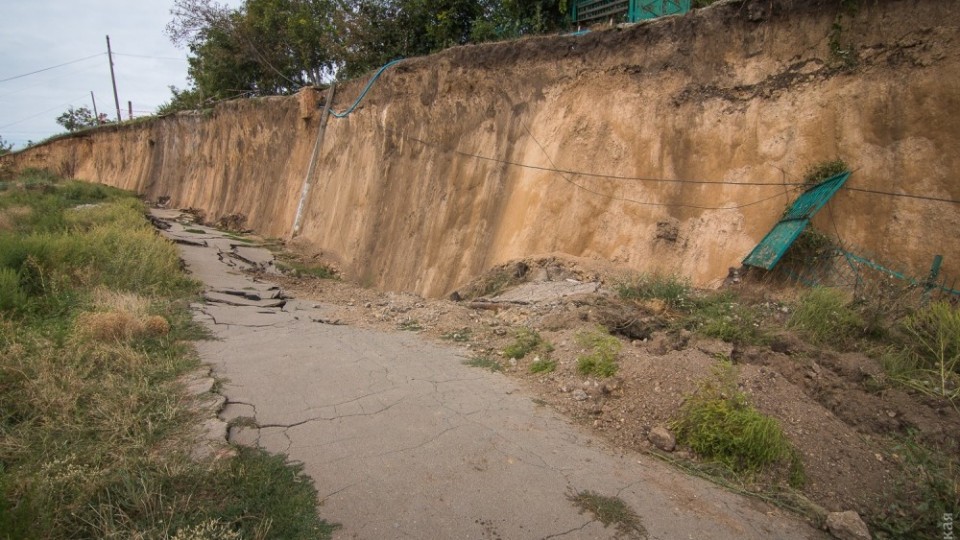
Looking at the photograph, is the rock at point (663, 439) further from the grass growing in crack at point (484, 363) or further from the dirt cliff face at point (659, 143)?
the dirt cliff face at point (659, 143)

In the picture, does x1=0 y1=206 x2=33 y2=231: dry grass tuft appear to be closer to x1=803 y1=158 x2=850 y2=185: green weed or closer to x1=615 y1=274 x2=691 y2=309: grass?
x1=615 y1=274 x2=691 y2=309: grass

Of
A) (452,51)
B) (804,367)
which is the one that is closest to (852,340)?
(804,367)

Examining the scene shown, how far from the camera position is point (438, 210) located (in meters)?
12.2

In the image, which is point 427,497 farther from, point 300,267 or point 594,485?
point 300,267

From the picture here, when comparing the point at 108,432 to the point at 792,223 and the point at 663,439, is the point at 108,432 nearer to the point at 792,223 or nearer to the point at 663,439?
the point at 663,439

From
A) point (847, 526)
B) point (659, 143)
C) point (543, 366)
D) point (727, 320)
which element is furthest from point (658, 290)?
point (847, 526)

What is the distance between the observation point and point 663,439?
412 centimetres

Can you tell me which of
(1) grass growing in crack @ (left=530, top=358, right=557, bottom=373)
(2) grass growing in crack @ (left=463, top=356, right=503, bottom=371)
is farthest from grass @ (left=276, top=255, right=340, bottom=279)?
(1) grass growing in crack @ (left=530, top=358, right=557, bottom=373)

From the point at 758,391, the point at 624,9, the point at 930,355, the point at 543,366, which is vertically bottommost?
the point at 543,366

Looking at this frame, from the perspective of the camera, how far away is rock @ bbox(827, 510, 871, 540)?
3.17 metres

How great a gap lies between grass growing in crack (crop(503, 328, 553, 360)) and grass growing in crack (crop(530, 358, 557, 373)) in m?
0.24

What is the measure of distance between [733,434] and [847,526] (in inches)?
33.3

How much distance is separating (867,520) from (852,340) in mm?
2964

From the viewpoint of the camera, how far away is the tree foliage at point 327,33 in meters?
13.3
